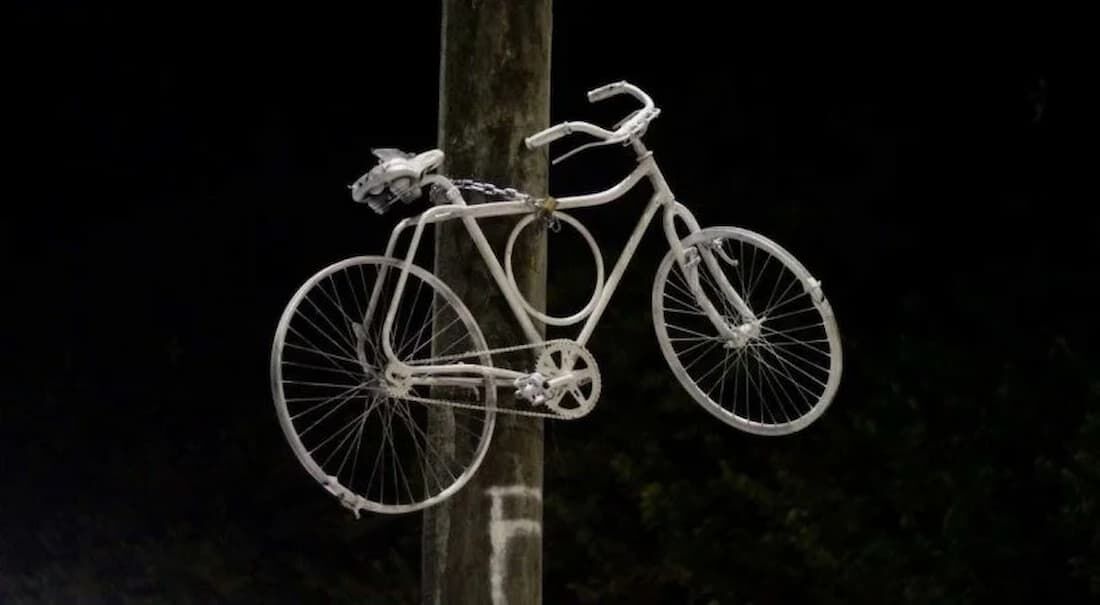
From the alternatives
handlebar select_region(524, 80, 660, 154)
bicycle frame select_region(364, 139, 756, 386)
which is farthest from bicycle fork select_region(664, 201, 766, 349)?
handlebar select_region(524, 80, 660, 154)

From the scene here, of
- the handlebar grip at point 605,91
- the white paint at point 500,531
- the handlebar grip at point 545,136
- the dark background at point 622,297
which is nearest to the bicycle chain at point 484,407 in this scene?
the white paint at point 500,531

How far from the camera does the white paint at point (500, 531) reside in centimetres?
372

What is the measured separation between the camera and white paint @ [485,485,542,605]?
146 inches

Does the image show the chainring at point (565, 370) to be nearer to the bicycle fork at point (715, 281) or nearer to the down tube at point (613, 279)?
the down tube at point (613, 279)

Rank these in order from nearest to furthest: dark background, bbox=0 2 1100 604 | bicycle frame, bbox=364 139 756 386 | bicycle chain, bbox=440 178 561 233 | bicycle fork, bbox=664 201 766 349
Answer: bicycle frame, bbox=364 139 756 386 < bicycle chain, bbox=440 178 561 233 < bicycle fork, bbox=664 201 766 349 < dark background, bbox=0 2 1100 604

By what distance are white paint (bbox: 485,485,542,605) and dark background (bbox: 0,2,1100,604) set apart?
291 centimetres

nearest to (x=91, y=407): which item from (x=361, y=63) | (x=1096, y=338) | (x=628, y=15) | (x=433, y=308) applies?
(x=361, y=63)

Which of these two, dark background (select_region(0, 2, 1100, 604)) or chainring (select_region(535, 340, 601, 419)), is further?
dark background (select_region(0, 2, 1100, 604))

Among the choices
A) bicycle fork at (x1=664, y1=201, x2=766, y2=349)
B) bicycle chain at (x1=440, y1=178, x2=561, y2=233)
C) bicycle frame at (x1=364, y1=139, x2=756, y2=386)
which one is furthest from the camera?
bicycle fork at (x1=664, y1=201, x2=766, y2=349)

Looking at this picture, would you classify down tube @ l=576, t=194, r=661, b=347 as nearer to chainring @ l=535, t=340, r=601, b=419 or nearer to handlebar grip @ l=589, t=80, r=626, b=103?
chainring @ l=535, t=340, r=601, b=419

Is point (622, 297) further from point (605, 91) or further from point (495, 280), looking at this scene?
point (495, 280)

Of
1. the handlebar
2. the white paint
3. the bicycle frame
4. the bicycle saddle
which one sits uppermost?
the handlebar

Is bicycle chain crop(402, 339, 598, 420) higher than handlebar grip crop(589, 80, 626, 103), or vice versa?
handlebar grip crop(589, 80, 626, 103)

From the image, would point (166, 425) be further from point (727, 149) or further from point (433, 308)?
point (433, 308)
